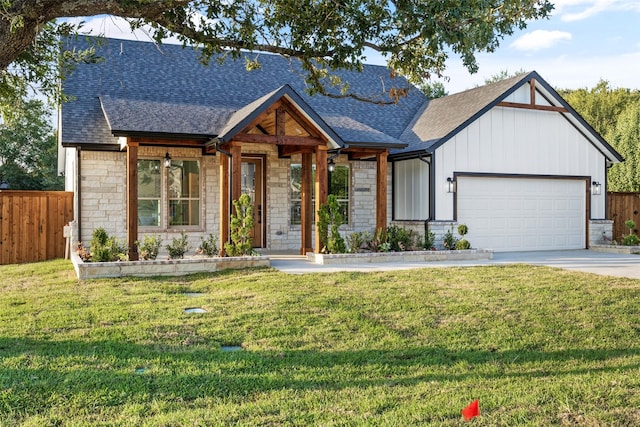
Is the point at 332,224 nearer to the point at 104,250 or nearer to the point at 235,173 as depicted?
the point at 235,173

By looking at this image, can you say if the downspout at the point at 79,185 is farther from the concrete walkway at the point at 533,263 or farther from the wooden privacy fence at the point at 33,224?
the concrete walkway at the point at 533,263

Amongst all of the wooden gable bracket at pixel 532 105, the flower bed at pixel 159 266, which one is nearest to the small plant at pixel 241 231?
the flower bed at pixel 159 266

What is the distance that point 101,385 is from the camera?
456cm

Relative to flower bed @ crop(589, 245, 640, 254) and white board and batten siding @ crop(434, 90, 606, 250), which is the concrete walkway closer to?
flower bed @ crop(589, 245, 640, 254)

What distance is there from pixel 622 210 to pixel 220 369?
1798cm

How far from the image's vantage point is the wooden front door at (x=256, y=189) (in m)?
15.5

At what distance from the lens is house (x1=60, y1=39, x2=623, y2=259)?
1307 centimetres

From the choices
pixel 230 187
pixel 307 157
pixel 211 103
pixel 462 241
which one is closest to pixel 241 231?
pixel 230 187

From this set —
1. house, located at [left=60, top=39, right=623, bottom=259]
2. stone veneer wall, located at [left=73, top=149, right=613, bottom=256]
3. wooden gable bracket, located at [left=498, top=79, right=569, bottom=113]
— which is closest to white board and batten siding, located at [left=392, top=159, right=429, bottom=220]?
house, located at [left=60, top=39, right=623, bottom=259]

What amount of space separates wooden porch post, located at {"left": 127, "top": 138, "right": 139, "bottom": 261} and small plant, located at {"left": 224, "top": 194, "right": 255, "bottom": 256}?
1.86 metres

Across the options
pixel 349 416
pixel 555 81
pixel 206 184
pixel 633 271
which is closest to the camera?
pixel 349 416

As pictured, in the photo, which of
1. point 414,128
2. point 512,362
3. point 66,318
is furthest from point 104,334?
point 414,128

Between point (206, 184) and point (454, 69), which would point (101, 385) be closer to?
point (454, 69)

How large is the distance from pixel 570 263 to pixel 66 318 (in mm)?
10551
